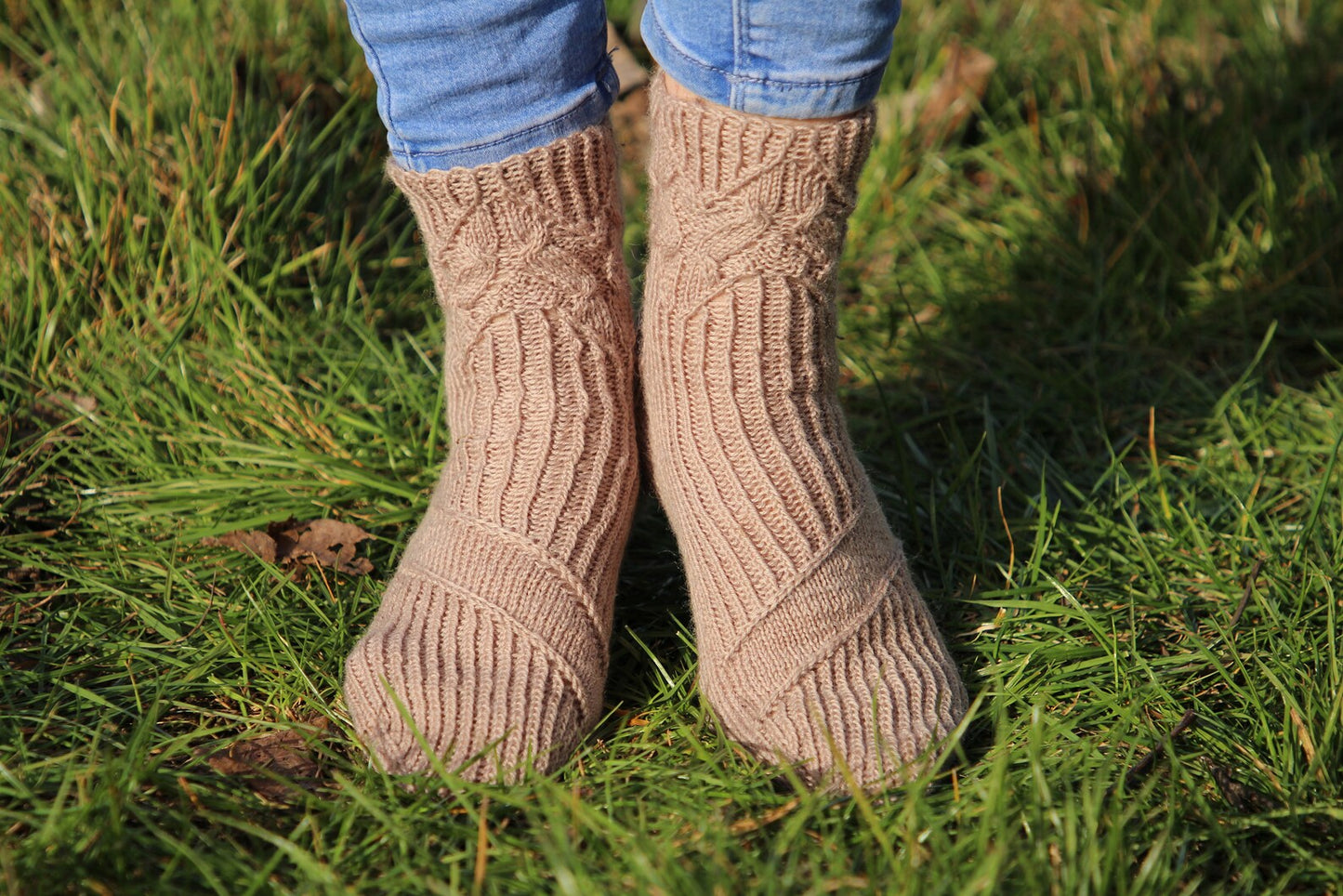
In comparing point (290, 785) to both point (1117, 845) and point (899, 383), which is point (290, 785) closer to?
point (1117, 845)

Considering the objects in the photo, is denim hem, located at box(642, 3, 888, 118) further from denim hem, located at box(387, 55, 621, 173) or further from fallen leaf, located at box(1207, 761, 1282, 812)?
fallen leaf, located at box(1207, 761, 1282, 812)

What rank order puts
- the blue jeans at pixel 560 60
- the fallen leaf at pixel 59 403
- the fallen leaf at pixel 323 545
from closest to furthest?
the blue jeans at pixel 560 60
the fallen leaf at pixel 323 545
the fallen leaf at pixel 59 403

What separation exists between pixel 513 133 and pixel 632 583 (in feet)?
1.67

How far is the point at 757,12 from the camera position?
0.81 m

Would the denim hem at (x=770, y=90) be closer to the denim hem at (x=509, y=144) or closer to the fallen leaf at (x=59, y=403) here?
the denim hem at (x=509, y=144)

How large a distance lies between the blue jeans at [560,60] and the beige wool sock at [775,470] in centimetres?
4

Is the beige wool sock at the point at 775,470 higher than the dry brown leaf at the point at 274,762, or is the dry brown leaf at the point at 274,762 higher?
the beige wool sock at the point at 775,470

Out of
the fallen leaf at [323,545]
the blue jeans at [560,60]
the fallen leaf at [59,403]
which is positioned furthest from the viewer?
the fallen leaf at [59,403]

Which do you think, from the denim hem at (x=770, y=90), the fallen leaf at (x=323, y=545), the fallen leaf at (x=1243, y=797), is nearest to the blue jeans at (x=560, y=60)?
the denim hem at (x=770, y=90)

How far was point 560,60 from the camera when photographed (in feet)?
2.89

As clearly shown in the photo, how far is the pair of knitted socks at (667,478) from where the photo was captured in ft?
2.99

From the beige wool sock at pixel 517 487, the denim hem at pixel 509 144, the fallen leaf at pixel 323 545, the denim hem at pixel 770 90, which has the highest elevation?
the denim hem at pixel 770 90

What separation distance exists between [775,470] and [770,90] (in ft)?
1.05

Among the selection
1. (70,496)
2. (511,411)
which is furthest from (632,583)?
(70,496)
